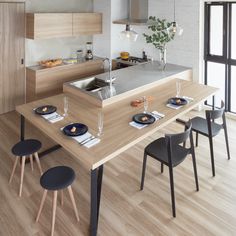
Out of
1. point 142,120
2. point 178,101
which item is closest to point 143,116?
point 142,120

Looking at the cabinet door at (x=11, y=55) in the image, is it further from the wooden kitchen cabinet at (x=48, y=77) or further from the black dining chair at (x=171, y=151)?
the black dining chair at (x=171, y=151)

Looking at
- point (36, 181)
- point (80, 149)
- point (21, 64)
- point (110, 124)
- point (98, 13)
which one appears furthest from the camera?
point (98, 13)

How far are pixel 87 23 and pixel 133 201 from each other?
13.0 feet

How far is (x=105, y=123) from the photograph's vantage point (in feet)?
8.84

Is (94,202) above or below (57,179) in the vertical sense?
below

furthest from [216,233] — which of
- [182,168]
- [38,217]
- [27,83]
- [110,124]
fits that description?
[27,83]

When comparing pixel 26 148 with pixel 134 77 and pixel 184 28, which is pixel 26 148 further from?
pixel 184 28

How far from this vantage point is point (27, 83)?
17.1ft

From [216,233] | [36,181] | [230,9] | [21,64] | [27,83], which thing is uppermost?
[230,9]

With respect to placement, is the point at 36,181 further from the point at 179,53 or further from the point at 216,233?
the point at 179,53

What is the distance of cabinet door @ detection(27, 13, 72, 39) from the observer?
4.71 m

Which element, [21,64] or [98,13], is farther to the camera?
[98,13]

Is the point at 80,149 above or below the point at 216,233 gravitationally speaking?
above

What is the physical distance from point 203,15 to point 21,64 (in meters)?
3.54
